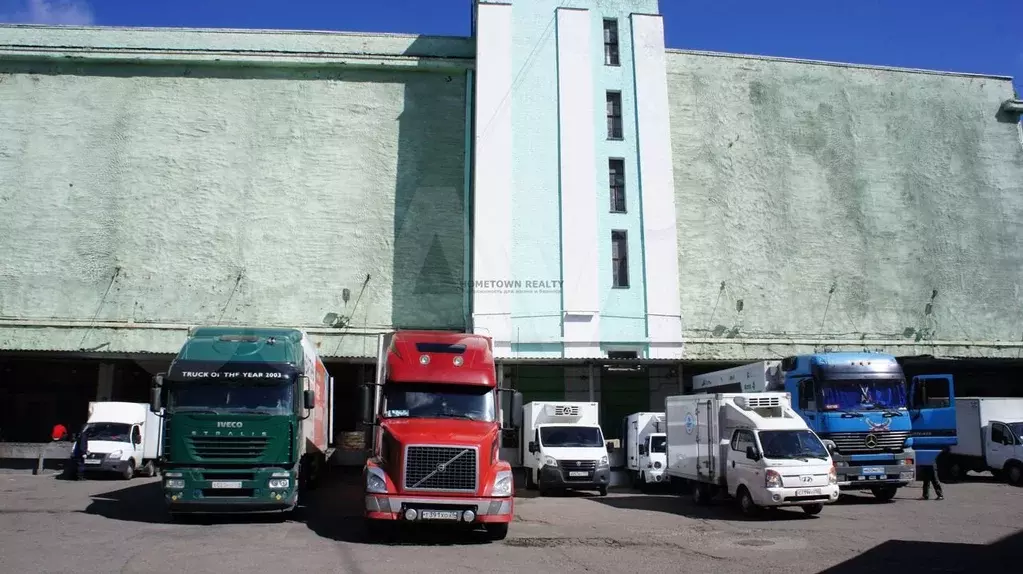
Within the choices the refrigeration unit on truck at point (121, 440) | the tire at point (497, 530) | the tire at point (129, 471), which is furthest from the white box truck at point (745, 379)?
the tire at point (129, 471)

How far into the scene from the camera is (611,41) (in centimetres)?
3269

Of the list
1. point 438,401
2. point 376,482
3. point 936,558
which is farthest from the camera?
point 438,401

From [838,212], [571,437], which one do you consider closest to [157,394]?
[571,437]

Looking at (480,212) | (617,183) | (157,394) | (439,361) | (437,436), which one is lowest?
(437,436)

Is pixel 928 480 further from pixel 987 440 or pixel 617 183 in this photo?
pixel 617 183

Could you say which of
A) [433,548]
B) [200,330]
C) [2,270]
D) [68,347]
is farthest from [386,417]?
[2,270]

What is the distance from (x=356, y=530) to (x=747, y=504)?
7.91 metres

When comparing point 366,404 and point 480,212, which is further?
point 480,212

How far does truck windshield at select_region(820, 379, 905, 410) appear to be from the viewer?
18.5 meters

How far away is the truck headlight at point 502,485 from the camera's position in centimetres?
1225

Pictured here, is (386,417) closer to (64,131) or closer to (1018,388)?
(64,131)

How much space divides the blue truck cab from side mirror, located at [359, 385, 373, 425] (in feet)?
34.6

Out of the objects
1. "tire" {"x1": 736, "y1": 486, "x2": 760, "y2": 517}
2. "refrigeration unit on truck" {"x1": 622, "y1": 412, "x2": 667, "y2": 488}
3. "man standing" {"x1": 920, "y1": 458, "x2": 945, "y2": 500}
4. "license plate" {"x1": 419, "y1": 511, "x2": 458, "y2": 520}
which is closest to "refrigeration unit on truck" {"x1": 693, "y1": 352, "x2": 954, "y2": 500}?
"man standing" {"x1": 920, "y1": 458, "x2": 945, "y2": 500}

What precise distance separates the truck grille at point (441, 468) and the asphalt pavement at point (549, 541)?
888mm
